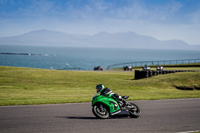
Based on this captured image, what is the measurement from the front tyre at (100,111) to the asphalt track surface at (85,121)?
0.23 m

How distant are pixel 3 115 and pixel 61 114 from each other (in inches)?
94.8

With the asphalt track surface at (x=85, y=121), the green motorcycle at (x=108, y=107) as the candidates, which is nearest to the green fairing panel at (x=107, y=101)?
the green motorcycle at (x=108, y=107)

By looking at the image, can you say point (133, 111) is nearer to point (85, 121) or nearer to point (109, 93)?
point (109, 93)

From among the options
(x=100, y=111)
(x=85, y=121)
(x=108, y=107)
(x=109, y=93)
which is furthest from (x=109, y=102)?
(x=85, y=121)

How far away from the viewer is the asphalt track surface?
8.49 m

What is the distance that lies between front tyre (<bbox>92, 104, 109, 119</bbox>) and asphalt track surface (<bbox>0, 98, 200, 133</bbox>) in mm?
231

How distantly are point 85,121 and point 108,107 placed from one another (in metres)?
1.06

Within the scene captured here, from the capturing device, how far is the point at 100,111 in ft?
33.2

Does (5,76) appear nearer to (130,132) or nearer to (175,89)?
(175,89)

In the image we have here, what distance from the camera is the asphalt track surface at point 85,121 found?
8.49 meters

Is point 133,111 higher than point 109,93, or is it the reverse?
point 109,93

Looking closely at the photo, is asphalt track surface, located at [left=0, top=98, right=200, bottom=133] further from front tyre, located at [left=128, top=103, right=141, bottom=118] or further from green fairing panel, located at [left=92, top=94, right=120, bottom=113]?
green fairing panel, located at [left=92, top=94, right=120, bottom=113]

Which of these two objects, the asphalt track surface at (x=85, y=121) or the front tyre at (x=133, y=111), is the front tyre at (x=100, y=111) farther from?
the front tyre at (x=133, y=111)

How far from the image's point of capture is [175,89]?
27.3 m
